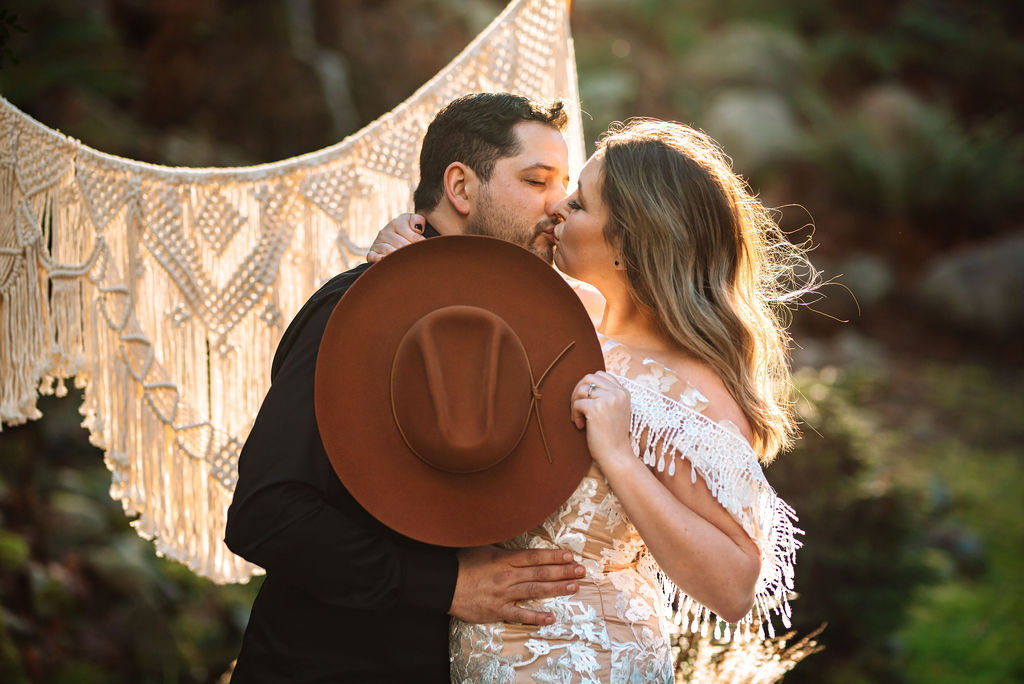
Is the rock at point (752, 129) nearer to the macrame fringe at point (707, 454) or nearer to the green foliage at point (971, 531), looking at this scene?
the green foliage at point (971, 531)

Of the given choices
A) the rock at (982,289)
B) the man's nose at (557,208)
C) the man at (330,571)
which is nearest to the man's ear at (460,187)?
the man's nose at (557,208)

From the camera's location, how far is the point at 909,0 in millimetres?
10688

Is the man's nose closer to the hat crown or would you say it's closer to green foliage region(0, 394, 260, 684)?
the hat crown

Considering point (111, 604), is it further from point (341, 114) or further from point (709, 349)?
point (341, 114)

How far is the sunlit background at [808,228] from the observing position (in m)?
3.77

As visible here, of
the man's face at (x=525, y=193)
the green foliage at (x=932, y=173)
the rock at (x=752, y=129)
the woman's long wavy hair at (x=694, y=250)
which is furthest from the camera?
the rock at (x=752, y=129)

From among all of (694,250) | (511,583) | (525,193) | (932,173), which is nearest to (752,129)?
(932,173)

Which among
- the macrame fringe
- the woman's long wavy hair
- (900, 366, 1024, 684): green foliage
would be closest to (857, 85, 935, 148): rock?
(900, 366, 1024, 684): green foliage

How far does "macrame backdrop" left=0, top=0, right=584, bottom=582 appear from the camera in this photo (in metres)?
2.39

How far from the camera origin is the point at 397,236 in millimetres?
2010

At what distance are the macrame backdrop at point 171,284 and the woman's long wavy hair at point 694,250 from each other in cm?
85

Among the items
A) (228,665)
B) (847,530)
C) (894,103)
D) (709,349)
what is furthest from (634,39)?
(709,349)

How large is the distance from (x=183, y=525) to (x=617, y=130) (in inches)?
66.1

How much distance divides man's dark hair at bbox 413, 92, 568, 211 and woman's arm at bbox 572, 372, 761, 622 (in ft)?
2.26
